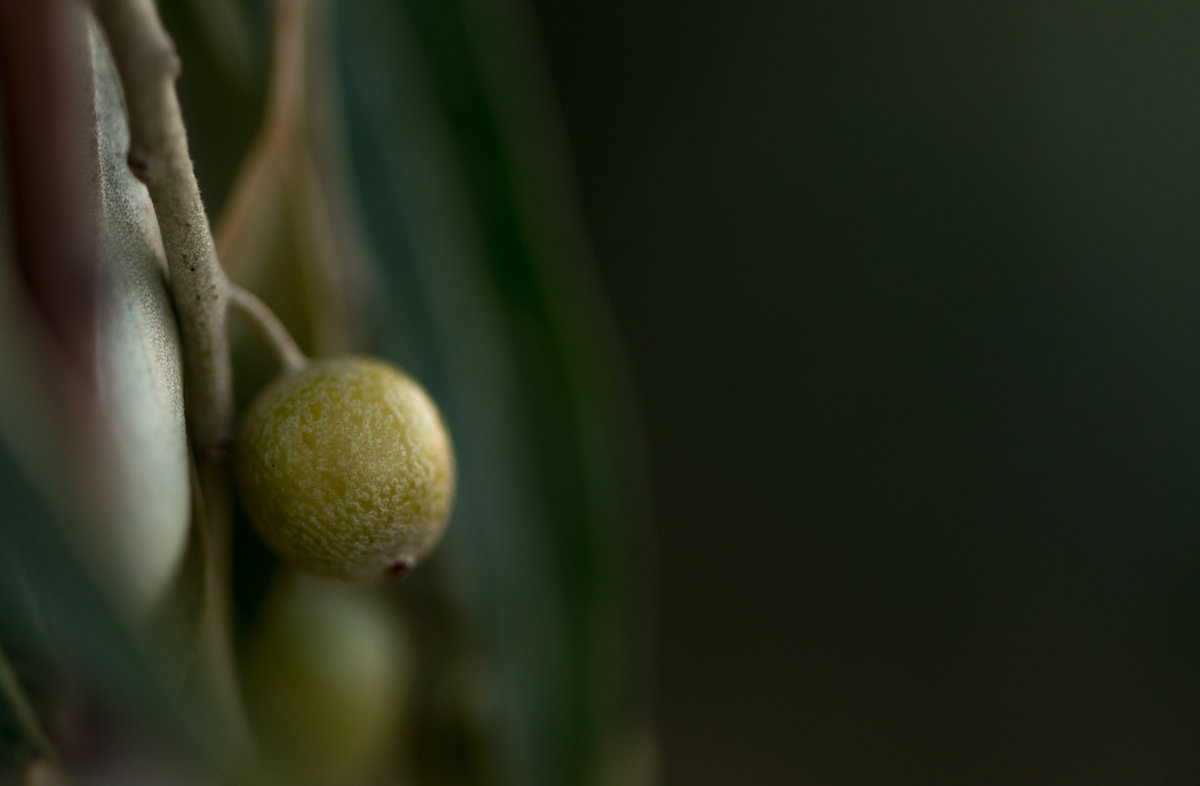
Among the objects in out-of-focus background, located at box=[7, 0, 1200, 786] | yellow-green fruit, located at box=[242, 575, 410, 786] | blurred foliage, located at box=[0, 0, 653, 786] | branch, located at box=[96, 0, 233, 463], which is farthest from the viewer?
out-of-focus background, located at box=[7, 0, 1200, 786]

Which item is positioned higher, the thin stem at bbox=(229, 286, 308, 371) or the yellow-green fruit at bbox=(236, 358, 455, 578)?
the thin stem at bbox=(229, 286, 308, 371)

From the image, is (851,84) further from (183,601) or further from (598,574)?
(183,601)

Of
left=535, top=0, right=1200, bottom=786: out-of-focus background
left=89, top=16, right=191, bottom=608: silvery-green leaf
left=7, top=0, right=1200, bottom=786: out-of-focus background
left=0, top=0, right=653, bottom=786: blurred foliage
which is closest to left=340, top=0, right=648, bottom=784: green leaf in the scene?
left=0, top=0, right=653, bottom=786: blurred foliage

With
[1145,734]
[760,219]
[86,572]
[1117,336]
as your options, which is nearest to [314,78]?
[86,572]

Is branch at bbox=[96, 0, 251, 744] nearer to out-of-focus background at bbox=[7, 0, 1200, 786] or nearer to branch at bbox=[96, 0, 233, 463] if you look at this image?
branch at bbox=[96, 0, 233, 463]

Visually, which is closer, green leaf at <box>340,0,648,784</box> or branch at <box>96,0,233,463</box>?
branch at <box>96,0,233,463</box>

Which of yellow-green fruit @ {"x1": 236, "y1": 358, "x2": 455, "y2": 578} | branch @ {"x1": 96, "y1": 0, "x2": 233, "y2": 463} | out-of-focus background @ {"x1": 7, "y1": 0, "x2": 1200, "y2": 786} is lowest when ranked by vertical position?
yellow-green fruit @ {"x1": 236, "y1": 358, "x2": 455, "y2": 578}

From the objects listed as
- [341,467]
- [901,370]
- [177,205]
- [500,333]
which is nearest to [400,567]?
[341,467]
